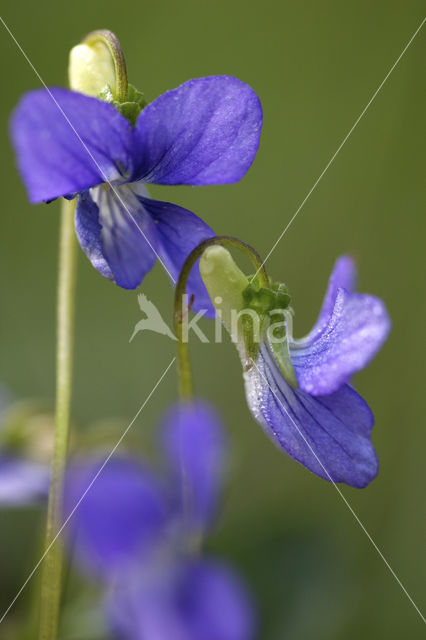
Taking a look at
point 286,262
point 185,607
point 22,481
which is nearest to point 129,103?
point 22,481

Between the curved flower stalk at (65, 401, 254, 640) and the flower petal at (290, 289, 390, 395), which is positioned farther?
the curved flower stalk at (65, 401, 254, 640)

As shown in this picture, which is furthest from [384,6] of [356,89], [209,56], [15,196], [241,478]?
[241,478]

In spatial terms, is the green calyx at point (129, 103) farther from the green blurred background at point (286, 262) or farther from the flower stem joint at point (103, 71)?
the green blurred background at point (286, 262)

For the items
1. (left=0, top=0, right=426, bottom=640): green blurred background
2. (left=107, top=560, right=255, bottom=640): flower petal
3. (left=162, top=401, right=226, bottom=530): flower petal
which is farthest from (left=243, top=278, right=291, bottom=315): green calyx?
(left=0, top=0, right=426, bottom=640): green blurred background

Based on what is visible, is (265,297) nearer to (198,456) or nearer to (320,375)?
(320,375)

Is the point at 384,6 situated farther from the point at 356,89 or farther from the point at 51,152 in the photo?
the point at 51,152

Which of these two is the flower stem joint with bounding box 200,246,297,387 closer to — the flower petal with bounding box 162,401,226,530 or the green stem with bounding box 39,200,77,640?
the green stem with bounding box 39,200,77,640

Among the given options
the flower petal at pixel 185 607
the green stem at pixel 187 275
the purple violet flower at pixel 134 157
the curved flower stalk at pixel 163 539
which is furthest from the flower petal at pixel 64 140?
the flower petal at pixel 185 607
